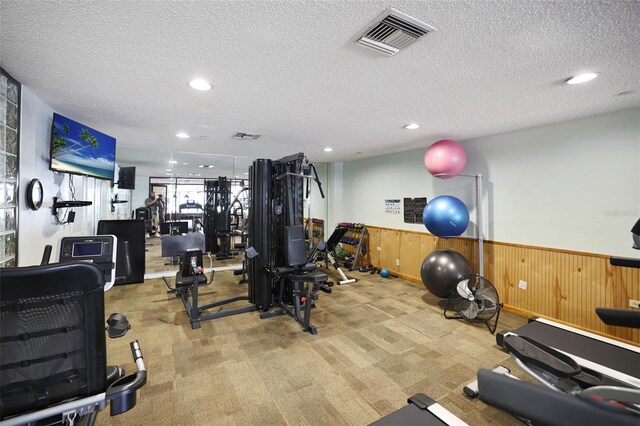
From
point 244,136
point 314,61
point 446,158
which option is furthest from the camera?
point 244,136

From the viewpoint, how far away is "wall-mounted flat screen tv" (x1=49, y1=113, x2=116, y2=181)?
2.84 meters

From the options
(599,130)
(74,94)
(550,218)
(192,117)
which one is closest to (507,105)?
(599,130)

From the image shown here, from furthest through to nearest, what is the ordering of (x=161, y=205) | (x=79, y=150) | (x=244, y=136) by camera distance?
(x=161, y=205) < (x=244, y=136) < (x=79, y=150)

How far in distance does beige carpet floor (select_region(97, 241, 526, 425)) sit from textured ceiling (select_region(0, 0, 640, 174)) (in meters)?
2.45

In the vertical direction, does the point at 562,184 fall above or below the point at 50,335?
above

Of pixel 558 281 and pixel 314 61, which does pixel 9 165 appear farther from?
pixel 558 281

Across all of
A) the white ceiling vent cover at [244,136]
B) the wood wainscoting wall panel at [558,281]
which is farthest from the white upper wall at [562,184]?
the white ceiling vent cover at [244,136]

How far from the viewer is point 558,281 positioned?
11.3ft

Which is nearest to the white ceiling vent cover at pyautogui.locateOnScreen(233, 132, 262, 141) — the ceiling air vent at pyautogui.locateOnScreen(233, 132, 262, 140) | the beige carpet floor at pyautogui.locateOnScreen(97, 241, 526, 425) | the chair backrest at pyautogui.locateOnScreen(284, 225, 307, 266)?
the ceiling air vent at pyautogui.locateOnScreen(233, 132, 262, 140)

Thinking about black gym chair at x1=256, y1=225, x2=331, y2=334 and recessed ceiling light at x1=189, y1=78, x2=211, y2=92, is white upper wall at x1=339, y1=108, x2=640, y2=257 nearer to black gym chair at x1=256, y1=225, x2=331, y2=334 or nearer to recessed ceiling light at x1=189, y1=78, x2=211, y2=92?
black gym chair at x1=256, y1=225, x2=331, y2=334

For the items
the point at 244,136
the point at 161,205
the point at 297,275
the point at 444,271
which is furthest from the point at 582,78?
the point at 161,205

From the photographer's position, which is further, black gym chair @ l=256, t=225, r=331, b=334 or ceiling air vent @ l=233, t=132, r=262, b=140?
ceiling air vent @ l=233, t=132, r=262, b=140

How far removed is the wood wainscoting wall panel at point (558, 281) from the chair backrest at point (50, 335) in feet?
14.5

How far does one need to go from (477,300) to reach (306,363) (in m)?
2.12
